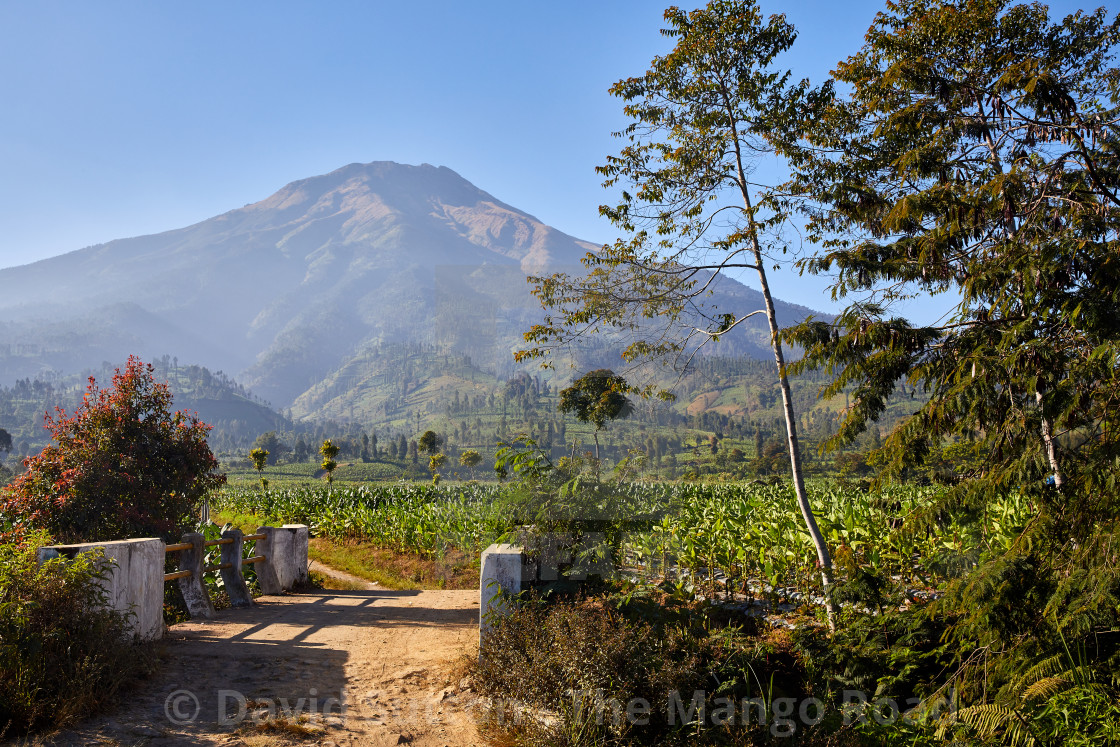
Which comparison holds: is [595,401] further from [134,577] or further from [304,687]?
[134,577]

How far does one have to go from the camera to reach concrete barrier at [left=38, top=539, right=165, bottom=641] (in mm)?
5152

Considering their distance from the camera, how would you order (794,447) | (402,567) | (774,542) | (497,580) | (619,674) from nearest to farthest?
(619,674) → (497,580) → (794,447) → (774,542) → (402,567)

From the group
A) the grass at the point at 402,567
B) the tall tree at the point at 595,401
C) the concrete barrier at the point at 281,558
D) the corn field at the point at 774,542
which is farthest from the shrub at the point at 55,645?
the grass at the point at 402,567

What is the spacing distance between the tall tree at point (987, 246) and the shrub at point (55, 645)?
6168 millimetres

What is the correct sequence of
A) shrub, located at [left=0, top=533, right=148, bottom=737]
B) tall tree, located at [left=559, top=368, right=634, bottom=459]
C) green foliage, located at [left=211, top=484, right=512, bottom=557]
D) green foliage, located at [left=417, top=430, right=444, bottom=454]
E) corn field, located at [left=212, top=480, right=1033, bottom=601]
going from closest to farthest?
1. shrub, located at [left=0, top=533, right=148, bottom=737]
2. corn field, located at [left=212, top=480, right=1033, bottom=601]
3. tall tree, located at [left=559, top=368, right=634, bottom=459]
4. green foliage, located at [left=211, top=484, right=512, bottom=557]
5. green foliage, located at [left=417, top=430, right=444, bottom=454]

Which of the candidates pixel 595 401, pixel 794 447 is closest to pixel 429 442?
pixel 595 401

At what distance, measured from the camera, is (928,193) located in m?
6.48

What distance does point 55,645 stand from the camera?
441 cm

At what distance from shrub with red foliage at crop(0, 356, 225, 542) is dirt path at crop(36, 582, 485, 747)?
164cm

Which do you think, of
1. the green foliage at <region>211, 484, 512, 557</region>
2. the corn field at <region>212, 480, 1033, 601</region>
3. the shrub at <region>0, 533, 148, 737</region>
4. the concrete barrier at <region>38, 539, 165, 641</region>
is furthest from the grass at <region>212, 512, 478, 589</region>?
the shrub at <region>0, 533, 148, 737</region>

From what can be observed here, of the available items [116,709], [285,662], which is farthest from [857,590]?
[116,709]

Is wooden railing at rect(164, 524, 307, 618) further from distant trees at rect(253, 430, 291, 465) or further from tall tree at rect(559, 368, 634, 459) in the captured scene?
distant trees at rect(253, 430, 291, 465)

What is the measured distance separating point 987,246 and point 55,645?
8802mm

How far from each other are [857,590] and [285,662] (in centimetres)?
497
